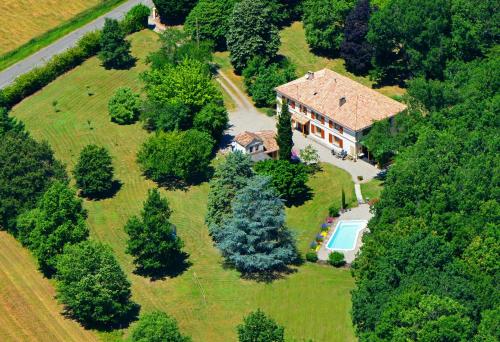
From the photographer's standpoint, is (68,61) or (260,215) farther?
(68,61)

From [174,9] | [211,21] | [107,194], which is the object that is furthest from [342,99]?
[174,9]

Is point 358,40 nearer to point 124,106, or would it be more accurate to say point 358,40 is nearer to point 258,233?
point 124,106

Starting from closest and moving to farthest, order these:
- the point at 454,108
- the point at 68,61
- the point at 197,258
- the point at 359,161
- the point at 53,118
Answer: the point at 197,258
the point at 454,108
the point at 359,161
the point at 53,118
the point at 68,61

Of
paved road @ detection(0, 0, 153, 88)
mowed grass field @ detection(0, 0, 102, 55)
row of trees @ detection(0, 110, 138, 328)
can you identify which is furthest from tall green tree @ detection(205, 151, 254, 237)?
mowed grass field @ detection(0, 0, 102, 55)

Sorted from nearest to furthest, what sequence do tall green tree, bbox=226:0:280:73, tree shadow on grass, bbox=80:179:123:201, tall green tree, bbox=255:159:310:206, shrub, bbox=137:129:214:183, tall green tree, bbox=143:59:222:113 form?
tall green tree, bbox=255:159:310:206 → shrub, bbox=137:129:214:183 → tree shadow on grass, bbox=80:179:123:201 → tall green tree, bbox=143:59:222:113 → tall green tree, bbox=226:0:280:73

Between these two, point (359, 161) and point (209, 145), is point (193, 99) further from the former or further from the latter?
point (359, 161)

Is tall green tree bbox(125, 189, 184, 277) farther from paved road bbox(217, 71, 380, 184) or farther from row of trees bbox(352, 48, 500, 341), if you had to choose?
paved road bbox(217, 71, 380, 184)

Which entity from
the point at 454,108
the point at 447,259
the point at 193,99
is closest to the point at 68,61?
the point at 193,99
